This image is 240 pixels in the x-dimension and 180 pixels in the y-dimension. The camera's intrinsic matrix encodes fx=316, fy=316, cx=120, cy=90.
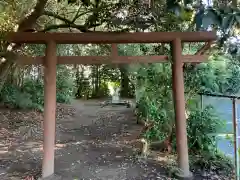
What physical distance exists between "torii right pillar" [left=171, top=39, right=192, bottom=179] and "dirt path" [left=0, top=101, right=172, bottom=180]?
13.1 inches

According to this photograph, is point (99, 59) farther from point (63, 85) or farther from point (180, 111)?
point (63, 85)

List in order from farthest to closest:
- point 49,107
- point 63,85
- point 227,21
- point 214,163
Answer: point 63,85 < point 214,163 < point 49,107 < point 227,21

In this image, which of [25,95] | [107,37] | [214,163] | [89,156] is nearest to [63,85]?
[25,95]

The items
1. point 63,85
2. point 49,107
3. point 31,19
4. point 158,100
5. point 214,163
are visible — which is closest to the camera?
point 49,107

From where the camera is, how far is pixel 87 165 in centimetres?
455

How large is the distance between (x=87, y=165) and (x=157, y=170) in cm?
101

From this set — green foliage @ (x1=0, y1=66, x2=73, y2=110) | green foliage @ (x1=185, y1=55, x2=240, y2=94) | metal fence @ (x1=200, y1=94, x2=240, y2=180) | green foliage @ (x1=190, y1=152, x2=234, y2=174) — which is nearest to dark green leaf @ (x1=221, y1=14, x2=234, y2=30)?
metal fence @ (x1=200, y1=94, x2=240, y2=180)

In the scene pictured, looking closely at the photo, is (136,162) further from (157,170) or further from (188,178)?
(188,178)

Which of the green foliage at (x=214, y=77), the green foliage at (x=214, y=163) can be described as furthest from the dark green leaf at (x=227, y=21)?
the green foliage at (x=214, y=77)

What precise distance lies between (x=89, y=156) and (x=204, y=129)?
1840 millimetres

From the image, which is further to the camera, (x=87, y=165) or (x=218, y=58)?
(x=218, y=58)

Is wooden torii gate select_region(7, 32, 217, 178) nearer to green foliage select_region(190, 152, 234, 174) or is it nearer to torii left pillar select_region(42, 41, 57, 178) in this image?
torii left pillar select_region(42, 41, 57, 178)

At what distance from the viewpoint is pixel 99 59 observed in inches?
163

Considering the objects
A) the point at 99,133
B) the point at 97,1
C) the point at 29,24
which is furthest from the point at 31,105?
the point at 97,1
